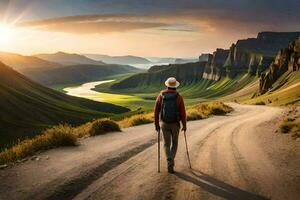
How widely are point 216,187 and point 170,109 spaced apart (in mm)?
2936

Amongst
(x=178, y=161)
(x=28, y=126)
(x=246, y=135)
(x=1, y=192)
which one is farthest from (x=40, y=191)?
(x=28, y=126)

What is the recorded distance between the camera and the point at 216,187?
1099 centimetres

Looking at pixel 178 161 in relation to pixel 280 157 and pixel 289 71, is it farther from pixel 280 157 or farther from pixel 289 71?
pixel 289 71

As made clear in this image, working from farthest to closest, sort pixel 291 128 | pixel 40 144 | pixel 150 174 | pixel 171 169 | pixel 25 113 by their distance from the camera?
pixel 25 113
pixel 291 128
pixel 40 144
pixel 171 169
pixel 150 174

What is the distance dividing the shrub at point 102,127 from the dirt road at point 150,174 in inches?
161

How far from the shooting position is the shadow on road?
10.2 meters

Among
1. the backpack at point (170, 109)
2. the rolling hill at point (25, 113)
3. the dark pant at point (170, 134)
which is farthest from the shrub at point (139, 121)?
the rolling hill at point (25, 113)

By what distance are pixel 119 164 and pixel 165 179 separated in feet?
8.57

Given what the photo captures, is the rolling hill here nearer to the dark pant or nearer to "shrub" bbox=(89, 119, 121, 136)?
"shrub" bbox=(89, 119, 121, 136)

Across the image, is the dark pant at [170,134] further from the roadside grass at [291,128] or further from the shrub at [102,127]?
the roadside grass at [291,128]

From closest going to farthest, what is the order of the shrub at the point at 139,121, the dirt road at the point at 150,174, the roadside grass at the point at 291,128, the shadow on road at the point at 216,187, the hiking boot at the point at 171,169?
1. the shadow on road at the point at 216,187
2. the dirt road at the point at 150,174
3. the hiking boot at the point at 171,169
4. the roadside grass at the point at 291,128
5. the shrub at the point at 139,121

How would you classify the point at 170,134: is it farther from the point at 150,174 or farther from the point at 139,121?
the point at 139,121

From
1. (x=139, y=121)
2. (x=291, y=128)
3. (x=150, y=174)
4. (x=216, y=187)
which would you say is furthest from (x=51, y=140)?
(x=139, y=121)

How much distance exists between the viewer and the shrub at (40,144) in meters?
15.2
